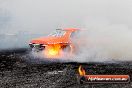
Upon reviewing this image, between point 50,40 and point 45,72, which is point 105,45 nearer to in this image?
point 50,40

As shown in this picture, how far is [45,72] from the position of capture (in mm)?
15352

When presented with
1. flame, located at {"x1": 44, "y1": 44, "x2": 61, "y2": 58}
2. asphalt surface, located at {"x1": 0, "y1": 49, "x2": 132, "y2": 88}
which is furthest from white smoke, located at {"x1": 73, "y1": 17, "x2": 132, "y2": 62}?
asphalt surface, located at {"x1": 0, "y1": 49, "x2": 132, "y2": 88}

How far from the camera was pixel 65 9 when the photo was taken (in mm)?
36750

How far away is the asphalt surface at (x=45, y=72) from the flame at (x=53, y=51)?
791 mm

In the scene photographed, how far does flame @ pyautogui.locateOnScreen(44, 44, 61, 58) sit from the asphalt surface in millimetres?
791

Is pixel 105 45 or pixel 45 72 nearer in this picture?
pixel 45 72

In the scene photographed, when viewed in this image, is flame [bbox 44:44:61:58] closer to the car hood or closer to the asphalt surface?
the car hood

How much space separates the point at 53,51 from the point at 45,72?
409 centimetres

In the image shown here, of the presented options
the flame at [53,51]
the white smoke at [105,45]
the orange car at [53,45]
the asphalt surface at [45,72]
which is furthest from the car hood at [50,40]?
the asphalt surface at [45,72]

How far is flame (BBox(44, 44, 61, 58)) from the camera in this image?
19328 mm

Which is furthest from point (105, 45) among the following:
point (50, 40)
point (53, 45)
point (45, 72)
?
point (45, 72)

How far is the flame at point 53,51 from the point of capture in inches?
761

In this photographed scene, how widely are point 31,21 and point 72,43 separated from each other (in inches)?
928

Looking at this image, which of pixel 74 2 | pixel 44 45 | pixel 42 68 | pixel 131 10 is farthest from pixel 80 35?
pixel 74 2
